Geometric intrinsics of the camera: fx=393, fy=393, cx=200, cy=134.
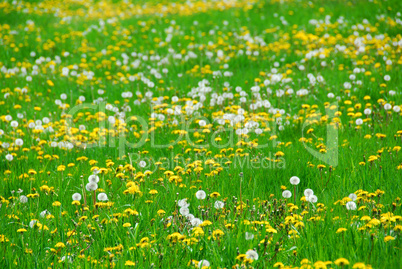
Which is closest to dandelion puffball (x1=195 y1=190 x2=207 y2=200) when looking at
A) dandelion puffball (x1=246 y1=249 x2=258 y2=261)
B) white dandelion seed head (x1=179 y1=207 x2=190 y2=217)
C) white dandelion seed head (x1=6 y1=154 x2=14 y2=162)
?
white dandelion seed head (x1=179 y1=207 x2=190 y2=217)

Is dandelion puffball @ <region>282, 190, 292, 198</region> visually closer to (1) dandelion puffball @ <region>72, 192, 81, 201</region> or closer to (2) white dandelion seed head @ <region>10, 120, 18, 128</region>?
(1) dandelion puffball @ <region>72, 192, 81, 201</region>

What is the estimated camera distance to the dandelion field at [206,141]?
3.01m

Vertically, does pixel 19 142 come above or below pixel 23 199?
above

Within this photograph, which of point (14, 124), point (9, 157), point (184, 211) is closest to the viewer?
point (184, 211)

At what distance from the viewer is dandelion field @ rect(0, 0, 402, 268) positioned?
3.01m

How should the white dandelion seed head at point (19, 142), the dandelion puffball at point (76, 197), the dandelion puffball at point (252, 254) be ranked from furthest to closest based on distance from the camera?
the white dandelion seed head at point (19, 142), the dandelion puffball at point (76, 197), the dandelion puffball at point (252, 254)

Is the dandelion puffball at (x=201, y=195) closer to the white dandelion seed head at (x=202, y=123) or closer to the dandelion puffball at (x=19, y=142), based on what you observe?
the white dandelion seed head at (x=202, y=123)

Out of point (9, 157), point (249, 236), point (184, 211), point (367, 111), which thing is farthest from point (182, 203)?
point (367, 111)

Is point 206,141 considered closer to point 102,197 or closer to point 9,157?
point 102,197

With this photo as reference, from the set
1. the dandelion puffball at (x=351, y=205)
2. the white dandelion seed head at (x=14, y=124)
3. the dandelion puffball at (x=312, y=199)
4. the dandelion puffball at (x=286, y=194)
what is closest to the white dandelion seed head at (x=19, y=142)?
the white dandelion seed head at (x=14, y=124)

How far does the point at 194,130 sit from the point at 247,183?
6.14 feet

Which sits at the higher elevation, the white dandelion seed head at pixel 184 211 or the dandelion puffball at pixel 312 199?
the dandelion puffball at pixel 312 199

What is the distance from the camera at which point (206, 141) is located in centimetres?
544

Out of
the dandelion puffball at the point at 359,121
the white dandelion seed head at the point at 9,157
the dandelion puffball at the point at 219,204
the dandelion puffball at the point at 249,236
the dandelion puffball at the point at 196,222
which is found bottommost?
the dandelion puffball at the point at 249,236
